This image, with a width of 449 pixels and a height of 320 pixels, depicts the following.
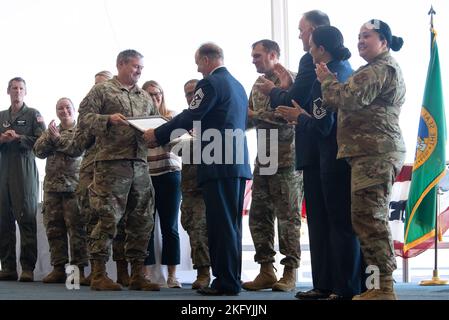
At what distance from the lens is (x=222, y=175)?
427 centimetres

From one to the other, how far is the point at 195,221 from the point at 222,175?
0.79 metres

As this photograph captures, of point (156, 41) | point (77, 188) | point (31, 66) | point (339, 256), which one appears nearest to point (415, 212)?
point (339, 256)

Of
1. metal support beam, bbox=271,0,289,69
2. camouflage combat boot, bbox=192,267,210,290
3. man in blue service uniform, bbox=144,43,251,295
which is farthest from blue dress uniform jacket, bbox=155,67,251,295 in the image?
metal support beam, bbox=271,0,289,69

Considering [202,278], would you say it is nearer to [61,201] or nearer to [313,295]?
[313,295]

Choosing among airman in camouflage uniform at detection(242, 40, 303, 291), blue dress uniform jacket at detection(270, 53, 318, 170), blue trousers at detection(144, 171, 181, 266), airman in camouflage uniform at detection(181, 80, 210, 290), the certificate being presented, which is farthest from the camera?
blue trousers at detection(144, 171, 181, 266)

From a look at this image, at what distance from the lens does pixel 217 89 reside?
429cm

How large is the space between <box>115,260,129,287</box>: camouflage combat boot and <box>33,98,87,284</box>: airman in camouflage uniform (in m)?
0.63

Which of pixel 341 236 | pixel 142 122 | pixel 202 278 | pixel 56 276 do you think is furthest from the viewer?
pixel 56 276

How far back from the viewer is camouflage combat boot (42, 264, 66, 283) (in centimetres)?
565

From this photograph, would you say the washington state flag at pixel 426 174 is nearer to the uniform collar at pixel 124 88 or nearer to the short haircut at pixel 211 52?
the short haircut at pixel 211 52

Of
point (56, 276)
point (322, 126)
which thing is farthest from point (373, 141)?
point (56, 276)

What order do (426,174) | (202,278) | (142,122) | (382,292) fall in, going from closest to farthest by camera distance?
(382,292) < (142,122) < (202,278) < (426,174)

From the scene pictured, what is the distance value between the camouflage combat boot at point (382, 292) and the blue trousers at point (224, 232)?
32.6 inches

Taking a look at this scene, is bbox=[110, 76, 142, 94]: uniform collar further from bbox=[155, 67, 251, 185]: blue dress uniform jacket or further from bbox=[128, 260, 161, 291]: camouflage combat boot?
bbox=[128, 260, 161, 291]: camouflage combat boot
